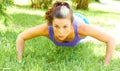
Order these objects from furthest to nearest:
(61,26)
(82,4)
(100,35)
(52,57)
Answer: (82,4) → (52,57) → (100,35) → (61,26)

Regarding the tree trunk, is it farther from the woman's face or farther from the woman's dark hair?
the woman's face

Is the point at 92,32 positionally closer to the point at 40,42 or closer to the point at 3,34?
the point at 40,42

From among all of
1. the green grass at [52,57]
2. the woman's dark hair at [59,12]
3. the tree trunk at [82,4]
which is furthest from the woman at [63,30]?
the tree trunk at [82,4]

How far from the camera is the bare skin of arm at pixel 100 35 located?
14.9 feet

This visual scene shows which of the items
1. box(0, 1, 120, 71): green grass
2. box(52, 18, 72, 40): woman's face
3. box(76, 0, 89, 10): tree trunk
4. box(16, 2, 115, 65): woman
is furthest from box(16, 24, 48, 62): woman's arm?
box(76, 0, 89, 10): tree trunk

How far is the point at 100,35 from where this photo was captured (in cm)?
454

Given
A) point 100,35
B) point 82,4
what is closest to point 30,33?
point 100,35

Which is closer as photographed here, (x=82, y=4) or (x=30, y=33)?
(x=30, y=33)

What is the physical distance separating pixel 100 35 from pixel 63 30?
0.65m

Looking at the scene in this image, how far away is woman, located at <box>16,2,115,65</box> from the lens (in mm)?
4152

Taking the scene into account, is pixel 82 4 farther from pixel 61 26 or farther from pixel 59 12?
pixel 61 26

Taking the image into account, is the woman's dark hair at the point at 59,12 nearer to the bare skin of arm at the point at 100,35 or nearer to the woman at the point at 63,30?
the woman at the point at 63,30

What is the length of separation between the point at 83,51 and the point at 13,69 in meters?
1.57

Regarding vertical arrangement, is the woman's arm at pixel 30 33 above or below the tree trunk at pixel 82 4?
above
